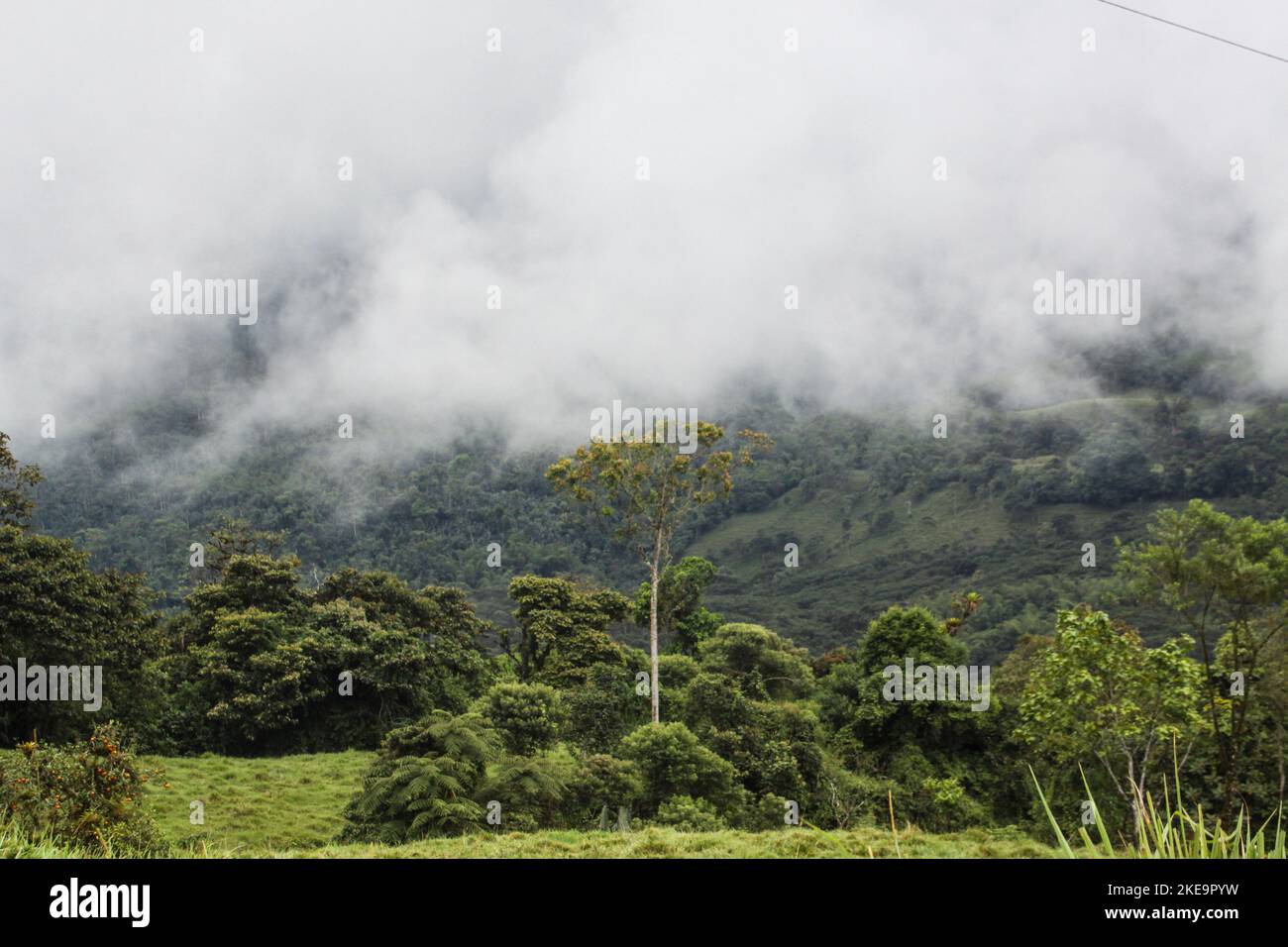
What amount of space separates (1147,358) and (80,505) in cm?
19272

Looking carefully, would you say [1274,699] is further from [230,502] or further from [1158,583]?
[230,502]

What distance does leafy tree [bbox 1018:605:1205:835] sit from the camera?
52.0ft

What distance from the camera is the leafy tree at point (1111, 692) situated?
15.8 m

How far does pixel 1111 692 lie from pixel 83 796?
650 inches

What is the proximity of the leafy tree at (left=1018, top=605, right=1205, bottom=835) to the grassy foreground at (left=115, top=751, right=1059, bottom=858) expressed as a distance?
97.2 inches

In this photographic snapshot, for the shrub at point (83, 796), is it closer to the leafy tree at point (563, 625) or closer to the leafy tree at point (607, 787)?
the leafy tree at point (607, 787)

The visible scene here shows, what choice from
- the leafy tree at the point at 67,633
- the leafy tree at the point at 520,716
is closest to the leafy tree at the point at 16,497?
the leafy tree at the point at 67,633

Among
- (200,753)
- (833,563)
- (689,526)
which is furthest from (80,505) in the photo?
(200,753)

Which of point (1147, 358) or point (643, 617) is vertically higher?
point (1147, 358)

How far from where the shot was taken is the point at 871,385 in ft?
646

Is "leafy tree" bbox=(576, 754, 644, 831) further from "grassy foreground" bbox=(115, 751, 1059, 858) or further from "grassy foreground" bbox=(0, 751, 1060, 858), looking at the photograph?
"grassy foreground" bbox=(115, 751, 1059, 858)

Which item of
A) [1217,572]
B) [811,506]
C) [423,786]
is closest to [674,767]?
[423,786]

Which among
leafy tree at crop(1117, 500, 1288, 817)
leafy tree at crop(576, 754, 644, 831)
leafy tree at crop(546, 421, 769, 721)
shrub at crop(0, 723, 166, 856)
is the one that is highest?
leafy tree at crop(546, 421, 769, 721)

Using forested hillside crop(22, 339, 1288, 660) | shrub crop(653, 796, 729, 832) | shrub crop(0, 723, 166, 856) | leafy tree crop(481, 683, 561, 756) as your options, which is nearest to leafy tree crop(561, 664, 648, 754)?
leafy tree crop(481, 683, 561, 756)
